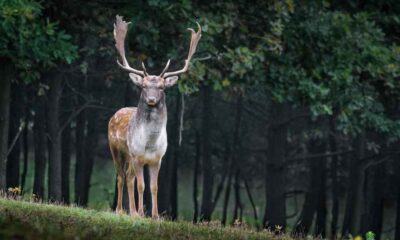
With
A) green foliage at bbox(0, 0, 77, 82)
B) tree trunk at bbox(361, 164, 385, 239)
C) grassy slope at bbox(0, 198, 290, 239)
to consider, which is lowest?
grassy slope at bbox(0, 198, 290, 239)

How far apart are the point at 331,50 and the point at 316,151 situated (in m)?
9.27

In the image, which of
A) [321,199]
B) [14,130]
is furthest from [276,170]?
[14,130]

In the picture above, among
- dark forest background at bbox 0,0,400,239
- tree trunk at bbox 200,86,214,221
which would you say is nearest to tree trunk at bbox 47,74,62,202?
dark forest background at bbox 0,0,400,239

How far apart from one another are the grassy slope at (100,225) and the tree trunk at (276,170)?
14626 mm

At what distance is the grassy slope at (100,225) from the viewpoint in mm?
9992

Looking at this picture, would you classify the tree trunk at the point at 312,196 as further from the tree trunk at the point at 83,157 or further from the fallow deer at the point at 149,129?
the fallow deer at the point at 149,129

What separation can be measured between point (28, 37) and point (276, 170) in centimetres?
1069

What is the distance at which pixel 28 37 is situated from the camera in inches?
760

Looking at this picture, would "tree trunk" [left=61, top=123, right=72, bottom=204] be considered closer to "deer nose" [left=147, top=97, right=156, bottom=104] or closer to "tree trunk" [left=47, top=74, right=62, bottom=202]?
"tree trunk" [left=47, top=74, right=62, bottom=202]

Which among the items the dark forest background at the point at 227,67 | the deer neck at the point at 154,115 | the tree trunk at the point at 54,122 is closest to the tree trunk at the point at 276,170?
the dark forest background at the point at 227,67

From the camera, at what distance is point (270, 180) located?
28.1 meters

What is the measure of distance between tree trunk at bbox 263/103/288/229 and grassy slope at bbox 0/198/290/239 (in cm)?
1463

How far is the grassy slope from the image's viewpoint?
9992 mm

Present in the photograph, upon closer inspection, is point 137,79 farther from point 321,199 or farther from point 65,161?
point 321,199
